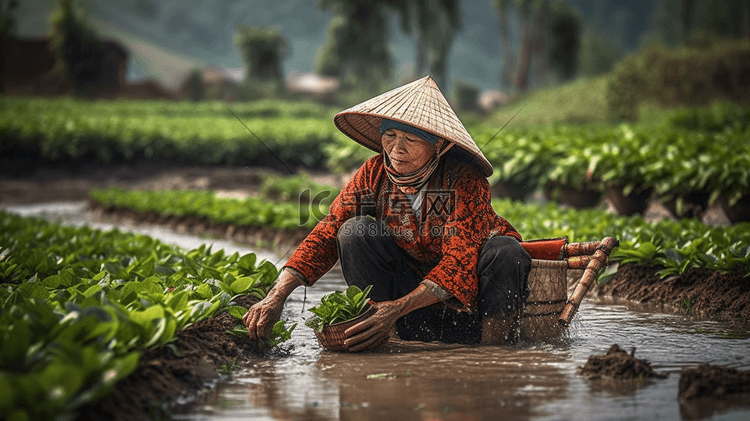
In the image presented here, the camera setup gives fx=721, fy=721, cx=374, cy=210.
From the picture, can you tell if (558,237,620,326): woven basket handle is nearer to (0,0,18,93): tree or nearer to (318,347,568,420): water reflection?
(318,347,568,420): water reflection

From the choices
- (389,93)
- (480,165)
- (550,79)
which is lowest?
(480,165)

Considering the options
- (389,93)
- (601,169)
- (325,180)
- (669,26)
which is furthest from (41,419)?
(669,26)

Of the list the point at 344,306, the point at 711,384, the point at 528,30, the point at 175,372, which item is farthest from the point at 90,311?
the point at 528,30

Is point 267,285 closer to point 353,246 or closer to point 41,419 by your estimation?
point 353,246

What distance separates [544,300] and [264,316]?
4.38 ft

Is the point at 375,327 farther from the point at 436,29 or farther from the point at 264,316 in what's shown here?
the point at 436,29

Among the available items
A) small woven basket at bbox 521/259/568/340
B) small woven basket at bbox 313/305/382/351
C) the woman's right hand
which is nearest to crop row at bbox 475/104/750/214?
small woven basket at bbox 521/259/568/340

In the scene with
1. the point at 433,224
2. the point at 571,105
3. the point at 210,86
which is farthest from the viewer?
the point at 210,86

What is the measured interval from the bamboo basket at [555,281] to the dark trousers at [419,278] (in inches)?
2.8

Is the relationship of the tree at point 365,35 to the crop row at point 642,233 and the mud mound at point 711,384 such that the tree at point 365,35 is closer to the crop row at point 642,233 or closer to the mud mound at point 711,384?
the crop row at point 642,233

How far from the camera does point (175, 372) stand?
286cm

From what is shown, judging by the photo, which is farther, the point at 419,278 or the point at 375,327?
the point at 419,278

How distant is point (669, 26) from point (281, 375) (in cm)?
5846

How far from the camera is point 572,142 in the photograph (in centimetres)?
961
